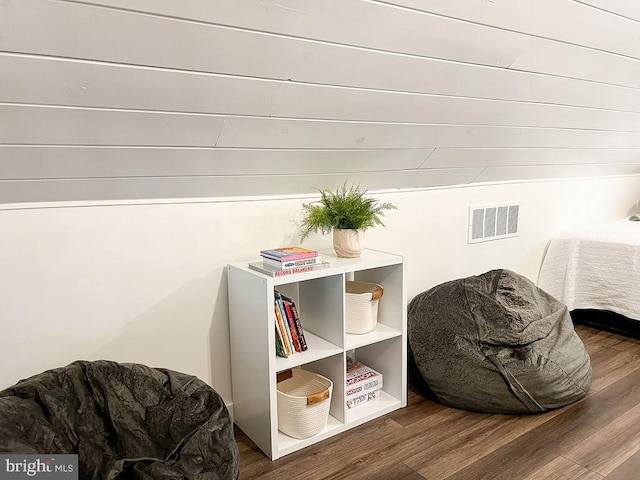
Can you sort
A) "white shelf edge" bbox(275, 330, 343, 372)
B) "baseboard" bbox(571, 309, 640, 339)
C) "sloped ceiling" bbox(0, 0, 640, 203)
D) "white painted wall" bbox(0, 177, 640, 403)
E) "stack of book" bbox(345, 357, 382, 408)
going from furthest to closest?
"baseboard" bbox(571, 309, 640, 339), "stack of book" bbox(345, 357, 382, 408), "white shelf edge" bbox(275, 330, 343, 372), "white painted wall" bbox(0, 177, 640, 403), "sloped ceiling" bbox(0, 0, 640, 203)

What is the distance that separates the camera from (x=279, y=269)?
77.7 inches

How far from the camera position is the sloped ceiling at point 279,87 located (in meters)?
1.34

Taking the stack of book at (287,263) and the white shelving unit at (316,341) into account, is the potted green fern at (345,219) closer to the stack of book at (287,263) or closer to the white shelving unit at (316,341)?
the white shelving unit at (316,341)

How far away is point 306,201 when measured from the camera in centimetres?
241

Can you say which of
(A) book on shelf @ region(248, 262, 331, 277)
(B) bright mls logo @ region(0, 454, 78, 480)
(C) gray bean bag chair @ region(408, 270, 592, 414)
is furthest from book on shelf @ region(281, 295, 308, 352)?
(B) bright mls logo @ region(0, 454, 78, 480)

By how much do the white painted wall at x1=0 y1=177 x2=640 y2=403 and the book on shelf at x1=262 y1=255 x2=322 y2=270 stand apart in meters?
0.25

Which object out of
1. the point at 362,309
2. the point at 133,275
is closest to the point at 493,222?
the point at 362,309

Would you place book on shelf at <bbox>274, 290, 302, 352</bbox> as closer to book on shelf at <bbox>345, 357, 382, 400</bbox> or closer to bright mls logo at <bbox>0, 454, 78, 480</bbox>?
book on shelf at <bbox>345, 357, 382, 400</bbox>

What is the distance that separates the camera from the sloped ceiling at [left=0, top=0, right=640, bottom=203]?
1.34 m

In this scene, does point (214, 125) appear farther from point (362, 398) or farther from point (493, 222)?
point (493, 222)

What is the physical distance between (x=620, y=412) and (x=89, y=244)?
7.53 ft

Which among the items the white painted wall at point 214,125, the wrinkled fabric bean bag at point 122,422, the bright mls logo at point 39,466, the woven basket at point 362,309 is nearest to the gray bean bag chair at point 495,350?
the woven basket at point 362,309

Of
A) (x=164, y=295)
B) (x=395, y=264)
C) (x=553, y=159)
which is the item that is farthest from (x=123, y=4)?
(x=553, y=159)

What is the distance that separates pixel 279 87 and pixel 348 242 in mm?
777
